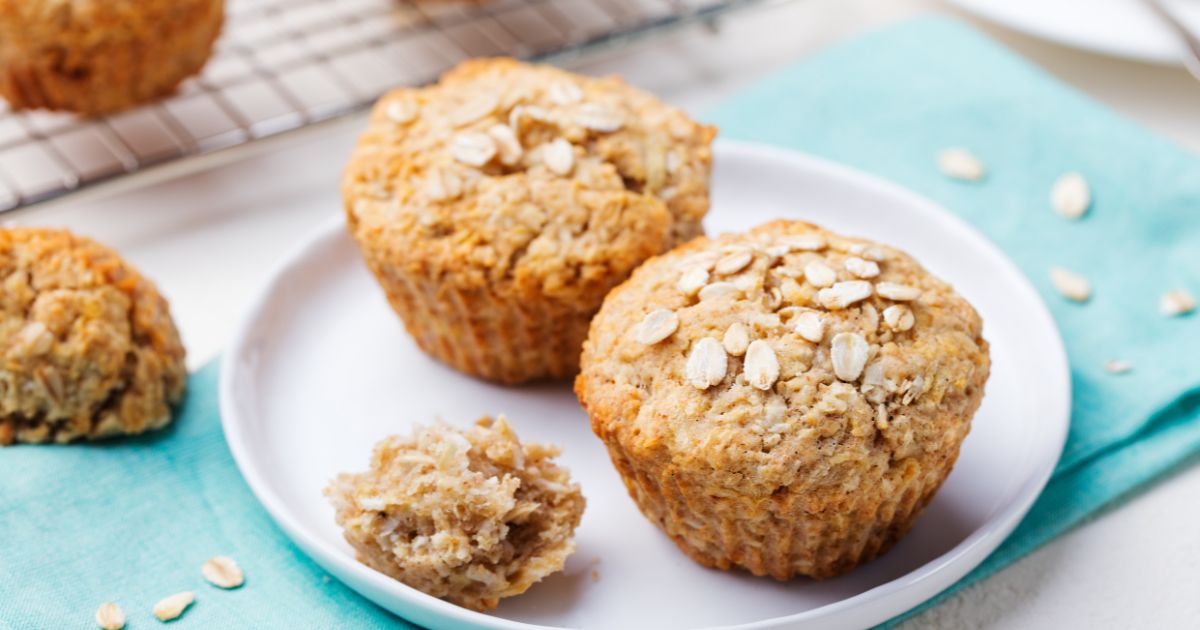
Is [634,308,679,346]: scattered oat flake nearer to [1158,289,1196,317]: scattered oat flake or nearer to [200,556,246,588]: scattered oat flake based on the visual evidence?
[200,556,246,588]: scattered oat flake

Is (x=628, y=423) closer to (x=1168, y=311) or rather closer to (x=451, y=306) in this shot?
(x=451, y=306)

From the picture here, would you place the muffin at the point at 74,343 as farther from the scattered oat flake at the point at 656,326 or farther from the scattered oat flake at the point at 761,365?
the scattered oat flake at the point at 761,365

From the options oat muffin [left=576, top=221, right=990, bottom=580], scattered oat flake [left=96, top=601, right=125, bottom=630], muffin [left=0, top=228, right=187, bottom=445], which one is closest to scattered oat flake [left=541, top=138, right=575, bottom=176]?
oat muffin [left=576, top=221, right=990, bottom=580]

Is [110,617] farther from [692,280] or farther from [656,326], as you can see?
[692,280]

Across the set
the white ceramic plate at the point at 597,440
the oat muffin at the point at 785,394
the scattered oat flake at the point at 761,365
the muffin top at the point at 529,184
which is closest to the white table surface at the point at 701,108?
the white ceramic plate at the point at 597,440

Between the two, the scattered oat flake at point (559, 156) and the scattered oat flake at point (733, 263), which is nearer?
the scattered oat flake at point (733, 263)

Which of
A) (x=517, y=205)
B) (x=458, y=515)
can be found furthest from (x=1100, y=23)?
(x=458, y=515)
